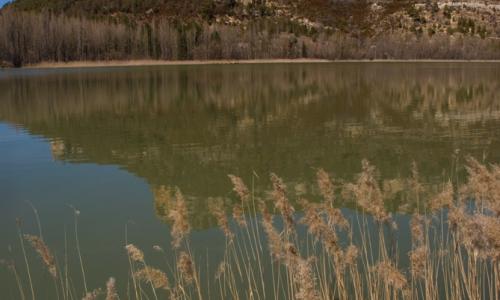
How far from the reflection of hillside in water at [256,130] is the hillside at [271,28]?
74.4 metres

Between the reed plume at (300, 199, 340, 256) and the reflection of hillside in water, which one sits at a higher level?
the reed plume at (300, 199, 340, 256)

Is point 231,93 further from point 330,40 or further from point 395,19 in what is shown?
point 395,19

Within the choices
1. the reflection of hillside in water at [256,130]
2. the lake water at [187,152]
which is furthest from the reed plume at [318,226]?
the reflection of hillside in water at [256,130]

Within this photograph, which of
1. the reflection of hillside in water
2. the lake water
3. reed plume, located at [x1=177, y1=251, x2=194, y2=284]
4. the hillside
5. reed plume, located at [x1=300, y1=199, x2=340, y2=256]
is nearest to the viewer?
reed plume, located at [x1=177, y1=251, x2=194, y2=284]

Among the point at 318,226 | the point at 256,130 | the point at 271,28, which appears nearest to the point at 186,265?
the point at 318,226

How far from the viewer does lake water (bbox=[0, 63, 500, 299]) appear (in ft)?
30.0

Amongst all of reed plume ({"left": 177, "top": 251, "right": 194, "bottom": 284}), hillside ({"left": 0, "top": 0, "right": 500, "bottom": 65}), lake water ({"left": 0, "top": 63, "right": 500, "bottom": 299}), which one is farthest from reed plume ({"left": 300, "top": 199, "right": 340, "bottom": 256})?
hillside ({"left": 0, "top": 0, "right": 500, "bottom": 65})

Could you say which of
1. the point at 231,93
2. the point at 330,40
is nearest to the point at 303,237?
the point at 231,93

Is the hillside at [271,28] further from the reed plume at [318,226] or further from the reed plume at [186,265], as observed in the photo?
the reed plume at [318,226]

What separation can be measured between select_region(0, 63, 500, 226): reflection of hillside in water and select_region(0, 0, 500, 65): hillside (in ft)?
244

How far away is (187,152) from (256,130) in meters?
4.37

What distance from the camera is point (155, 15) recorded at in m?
169

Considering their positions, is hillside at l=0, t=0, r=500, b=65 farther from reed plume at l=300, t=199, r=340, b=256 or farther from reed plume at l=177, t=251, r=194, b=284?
reed plume at l=300, t=199, r=340, b=256

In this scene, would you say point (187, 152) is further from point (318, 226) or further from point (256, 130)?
point (318, 226)
